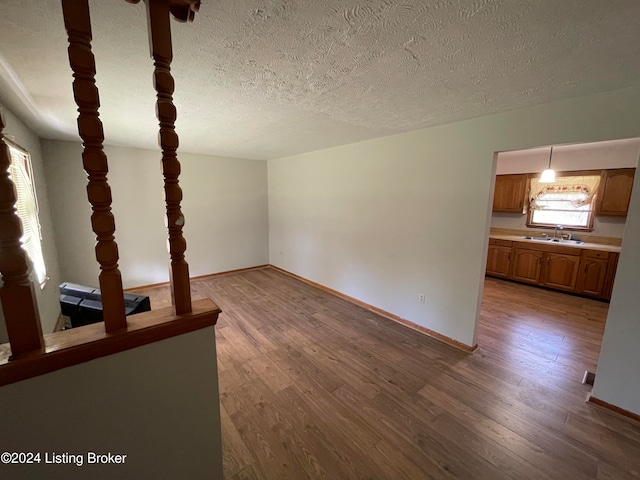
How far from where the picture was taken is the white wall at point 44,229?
94.9 inches

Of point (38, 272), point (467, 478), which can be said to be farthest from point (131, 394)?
point (38, 272)

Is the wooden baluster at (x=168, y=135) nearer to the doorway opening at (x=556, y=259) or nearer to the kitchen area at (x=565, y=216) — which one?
the doorway opening at (x=556, y=259)

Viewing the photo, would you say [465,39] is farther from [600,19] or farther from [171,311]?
[171,311]

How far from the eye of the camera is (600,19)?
109 centimetres

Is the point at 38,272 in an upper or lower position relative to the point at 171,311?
lower

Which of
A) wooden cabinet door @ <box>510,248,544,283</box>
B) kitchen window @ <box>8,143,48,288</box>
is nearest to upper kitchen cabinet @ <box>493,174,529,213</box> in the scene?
wooden cabinet door @ <box>510,248,544,283</box>

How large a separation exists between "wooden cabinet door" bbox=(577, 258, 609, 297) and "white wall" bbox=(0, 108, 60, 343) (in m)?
6.84

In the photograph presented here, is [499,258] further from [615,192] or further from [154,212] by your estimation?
[154,212]

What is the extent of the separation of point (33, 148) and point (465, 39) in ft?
14.4

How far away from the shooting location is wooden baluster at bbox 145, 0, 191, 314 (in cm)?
86

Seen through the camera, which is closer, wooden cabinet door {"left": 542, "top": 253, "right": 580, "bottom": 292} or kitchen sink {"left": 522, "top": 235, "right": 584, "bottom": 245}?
wooden cabinet door {"left": 542, "top": 253, "right": 580, "bottom": 292}

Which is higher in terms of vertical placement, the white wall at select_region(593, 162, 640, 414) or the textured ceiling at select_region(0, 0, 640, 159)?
the textured ceiling at select_region(0, 0, 640, 159)

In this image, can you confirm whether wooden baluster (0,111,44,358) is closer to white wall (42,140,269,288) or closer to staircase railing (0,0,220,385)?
staircase railing (0,0,220,385)

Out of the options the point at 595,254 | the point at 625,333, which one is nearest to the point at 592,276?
the point at 595,254
